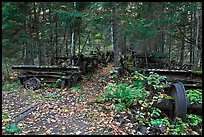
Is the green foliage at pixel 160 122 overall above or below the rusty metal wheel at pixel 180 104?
below

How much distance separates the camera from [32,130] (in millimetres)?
5242

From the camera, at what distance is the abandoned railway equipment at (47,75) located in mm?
10453

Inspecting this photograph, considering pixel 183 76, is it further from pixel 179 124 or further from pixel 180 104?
pixel 179 124

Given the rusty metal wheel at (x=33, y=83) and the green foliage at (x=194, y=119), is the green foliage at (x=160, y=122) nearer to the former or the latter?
the green foliage at (x=194, y=119)

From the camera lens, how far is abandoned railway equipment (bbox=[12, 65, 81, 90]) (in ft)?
34.3

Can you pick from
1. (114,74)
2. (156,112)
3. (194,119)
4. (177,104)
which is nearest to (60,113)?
(156,112)

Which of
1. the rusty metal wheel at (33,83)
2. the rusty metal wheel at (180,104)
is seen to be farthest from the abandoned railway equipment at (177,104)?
the rusty metal wheel at (33,83)

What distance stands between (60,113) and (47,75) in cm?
499

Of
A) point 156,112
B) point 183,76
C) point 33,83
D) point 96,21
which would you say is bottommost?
point 156,112

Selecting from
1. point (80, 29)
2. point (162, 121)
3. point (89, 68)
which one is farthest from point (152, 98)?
point (80, 29)

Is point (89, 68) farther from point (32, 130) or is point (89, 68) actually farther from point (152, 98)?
point (32, 130)

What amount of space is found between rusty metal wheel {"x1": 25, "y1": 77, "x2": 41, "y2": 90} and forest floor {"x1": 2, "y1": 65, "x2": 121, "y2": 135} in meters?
0.47

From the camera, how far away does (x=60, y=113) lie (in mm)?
6535

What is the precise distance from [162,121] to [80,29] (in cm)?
1252
